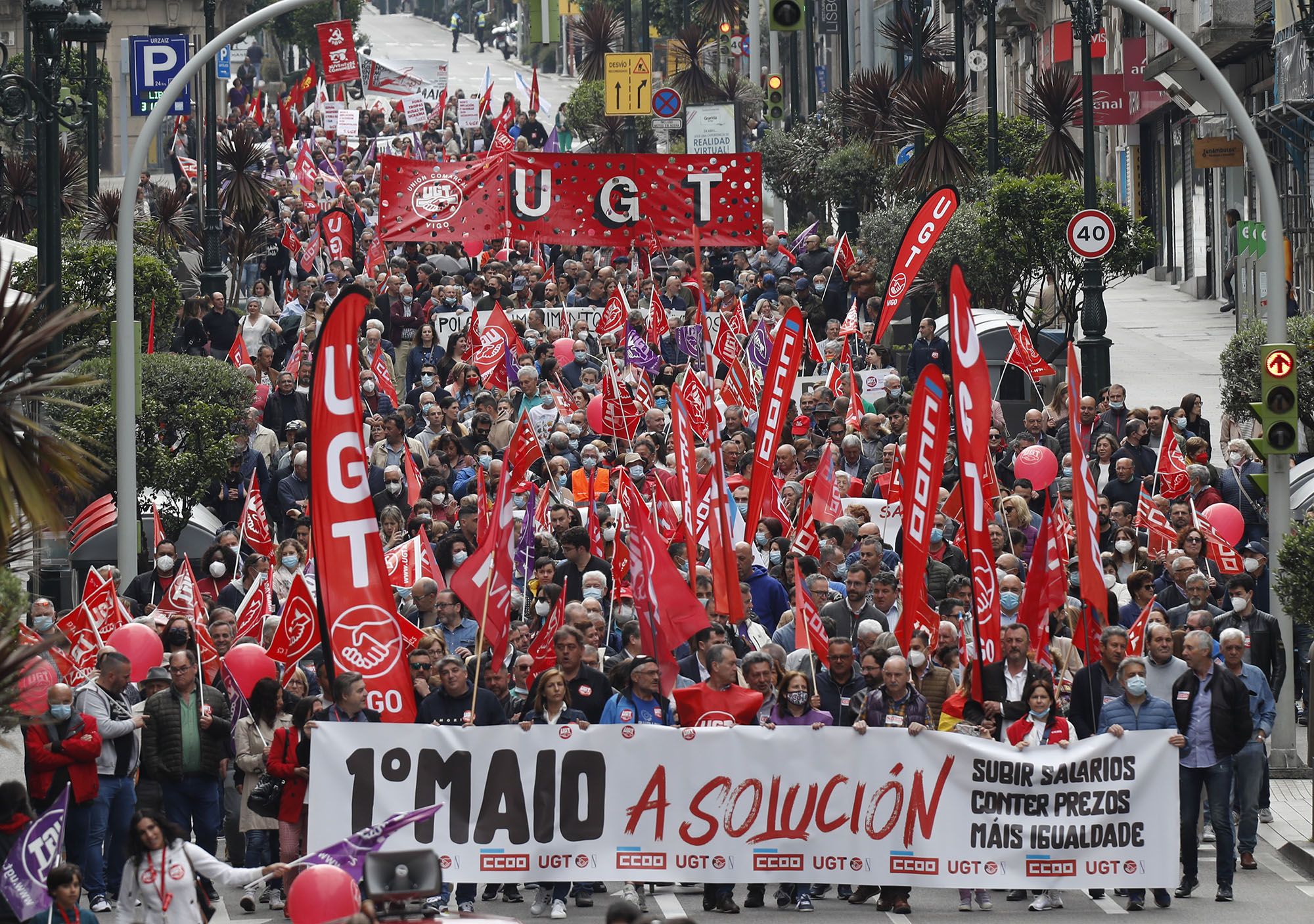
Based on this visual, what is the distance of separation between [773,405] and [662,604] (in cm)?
399

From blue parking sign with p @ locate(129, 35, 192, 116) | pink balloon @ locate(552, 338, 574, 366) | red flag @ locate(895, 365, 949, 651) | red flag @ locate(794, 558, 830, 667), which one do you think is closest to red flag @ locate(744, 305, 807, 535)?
red flag @ locate(794, 558, 830, 667)

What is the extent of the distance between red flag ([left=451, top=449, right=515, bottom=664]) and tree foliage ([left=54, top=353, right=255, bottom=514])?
6.92m

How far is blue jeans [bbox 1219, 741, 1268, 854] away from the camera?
1351 centimetres

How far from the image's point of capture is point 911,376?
26266mm

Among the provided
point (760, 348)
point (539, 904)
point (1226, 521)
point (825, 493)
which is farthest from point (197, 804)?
point (760, 348)

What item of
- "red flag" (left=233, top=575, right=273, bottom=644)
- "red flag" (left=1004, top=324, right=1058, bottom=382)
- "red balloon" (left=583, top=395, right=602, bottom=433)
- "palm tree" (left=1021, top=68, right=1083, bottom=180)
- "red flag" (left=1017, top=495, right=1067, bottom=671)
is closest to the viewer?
"red flag" (left=1017, top=495, right=1067, bottom=671)

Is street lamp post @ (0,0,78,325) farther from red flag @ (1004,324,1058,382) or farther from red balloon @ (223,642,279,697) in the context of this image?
red flag @ (1004,324,1058,382)

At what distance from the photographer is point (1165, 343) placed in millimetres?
37000

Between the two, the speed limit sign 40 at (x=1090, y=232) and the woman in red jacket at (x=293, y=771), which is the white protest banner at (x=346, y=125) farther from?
the woman in red jacket at (x=293, y=771)

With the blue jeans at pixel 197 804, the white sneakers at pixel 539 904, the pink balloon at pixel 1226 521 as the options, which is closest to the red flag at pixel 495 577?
the white sneakers at pixel 539 904

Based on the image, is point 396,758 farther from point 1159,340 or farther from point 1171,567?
point 1159,340

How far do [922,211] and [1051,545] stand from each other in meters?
6.41

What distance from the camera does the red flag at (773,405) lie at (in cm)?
1781

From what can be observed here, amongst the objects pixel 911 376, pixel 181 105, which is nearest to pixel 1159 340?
pixel 911 376
